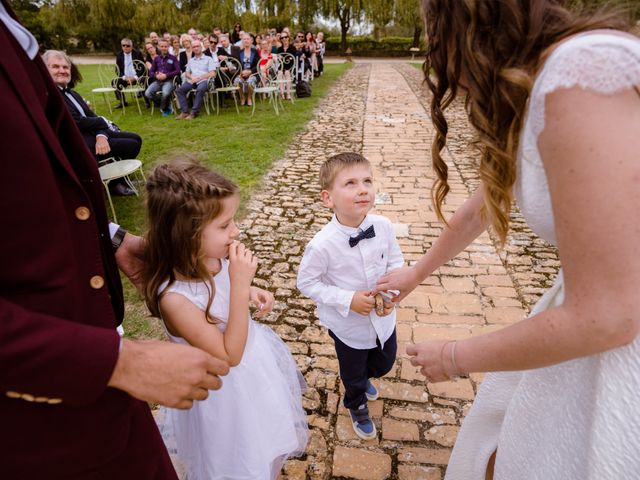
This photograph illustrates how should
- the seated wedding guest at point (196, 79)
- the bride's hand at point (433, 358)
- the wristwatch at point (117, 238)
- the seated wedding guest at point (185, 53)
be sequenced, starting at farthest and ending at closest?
1. the seated wedding guest at point (185, 53)
2. the seated wedding guest at point (196, 79)
3. the wristwatch at point (117, 238)
4. the bride's hand at point (433, 358)

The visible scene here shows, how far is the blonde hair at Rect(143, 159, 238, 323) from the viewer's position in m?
1.62

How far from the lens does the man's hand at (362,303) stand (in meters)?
1.99

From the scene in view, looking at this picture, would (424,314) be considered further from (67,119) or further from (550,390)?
(67,119)

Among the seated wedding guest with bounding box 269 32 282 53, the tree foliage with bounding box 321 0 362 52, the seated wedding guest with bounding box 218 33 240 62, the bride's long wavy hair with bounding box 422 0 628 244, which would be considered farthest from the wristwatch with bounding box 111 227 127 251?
the tree foliage with bounding box 321 0 362 52

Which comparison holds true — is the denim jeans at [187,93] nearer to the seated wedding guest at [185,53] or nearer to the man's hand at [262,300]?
the seated wedding guest at [185,53]

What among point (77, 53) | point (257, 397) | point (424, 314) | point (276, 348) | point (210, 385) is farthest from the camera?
point (77, 53)

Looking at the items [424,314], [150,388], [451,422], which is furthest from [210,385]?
[424,314]

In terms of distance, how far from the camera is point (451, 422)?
241cm

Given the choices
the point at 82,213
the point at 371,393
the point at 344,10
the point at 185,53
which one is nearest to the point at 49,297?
the point at 82,213

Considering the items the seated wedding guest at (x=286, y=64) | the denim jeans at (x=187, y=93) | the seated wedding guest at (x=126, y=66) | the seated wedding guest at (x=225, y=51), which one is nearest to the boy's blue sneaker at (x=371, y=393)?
the denim jeans at (x=187, y=93)

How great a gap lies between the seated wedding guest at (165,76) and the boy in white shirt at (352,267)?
1033cm

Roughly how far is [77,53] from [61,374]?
46337 millimetres

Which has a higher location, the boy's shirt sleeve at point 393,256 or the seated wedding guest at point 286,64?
the seated wedding guest at point 286,64

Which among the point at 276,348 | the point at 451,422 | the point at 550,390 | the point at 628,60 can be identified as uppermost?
the point at 628,60
